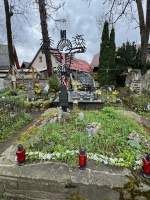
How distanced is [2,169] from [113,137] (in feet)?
6.20

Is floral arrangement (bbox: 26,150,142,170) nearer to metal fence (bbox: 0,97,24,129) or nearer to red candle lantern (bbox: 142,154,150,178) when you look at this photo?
red candle lantern (bbox: 142,154,150,178)

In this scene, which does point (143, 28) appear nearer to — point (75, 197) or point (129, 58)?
point (129, 58)

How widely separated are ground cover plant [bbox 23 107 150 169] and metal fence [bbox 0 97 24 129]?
2.05 m

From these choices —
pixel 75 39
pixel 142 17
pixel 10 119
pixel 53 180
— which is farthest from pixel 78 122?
pixel 142 17

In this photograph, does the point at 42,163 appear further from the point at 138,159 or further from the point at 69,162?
the point at 138,159

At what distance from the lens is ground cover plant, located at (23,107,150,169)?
2199mm

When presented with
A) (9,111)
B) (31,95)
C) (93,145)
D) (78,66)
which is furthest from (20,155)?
(78,66)

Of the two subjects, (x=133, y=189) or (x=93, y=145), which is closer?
(x=133, y=189)

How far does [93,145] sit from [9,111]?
3338 mm

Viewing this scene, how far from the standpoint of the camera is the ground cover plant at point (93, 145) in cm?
220

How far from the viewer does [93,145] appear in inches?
101

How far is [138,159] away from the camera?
7.12 ft

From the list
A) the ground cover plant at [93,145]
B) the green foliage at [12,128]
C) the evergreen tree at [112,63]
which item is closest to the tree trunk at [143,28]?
the evergreen tree at [112,63]

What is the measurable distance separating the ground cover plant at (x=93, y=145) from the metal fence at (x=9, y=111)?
205 cm
